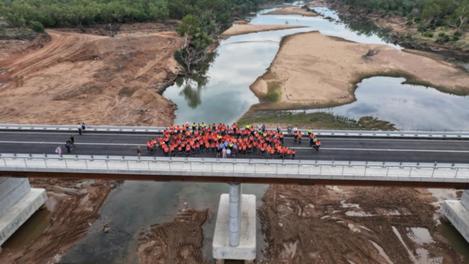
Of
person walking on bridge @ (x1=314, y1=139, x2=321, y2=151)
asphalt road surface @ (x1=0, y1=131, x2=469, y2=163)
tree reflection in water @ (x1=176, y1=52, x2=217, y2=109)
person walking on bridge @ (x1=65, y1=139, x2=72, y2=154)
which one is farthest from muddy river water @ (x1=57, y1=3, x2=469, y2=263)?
person walking on bridge @ (x1=314, y1=139, x2=321, y2=151)

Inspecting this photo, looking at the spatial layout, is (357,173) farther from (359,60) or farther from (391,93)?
(359,60)

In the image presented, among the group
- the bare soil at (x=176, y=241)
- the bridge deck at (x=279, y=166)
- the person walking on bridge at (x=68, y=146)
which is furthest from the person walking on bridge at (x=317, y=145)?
the person walking on bridge at (x=68, y=146)

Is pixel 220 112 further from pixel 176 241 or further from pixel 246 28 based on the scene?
pixel 246 28

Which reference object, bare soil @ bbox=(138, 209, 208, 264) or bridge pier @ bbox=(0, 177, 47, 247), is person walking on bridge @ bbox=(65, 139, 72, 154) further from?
bare soil @ bbox=(138, 209, 208, 264)

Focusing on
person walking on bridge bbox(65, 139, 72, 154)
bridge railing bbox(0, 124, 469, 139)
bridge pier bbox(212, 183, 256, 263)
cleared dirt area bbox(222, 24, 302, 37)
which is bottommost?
bridge pier bbox(212, 183, 256, 263)

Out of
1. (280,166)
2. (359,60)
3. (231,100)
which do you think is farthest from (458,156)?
(359,60)

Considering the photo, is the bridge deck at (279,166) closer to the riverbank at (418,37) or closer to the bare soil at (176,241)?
the bare soil at (176,241)

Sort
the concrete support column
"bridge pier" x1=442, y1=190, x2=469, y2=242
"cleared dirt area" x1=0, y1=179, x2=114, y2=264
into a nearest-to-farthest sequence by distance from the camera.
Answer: the concrete support column < "cleared dirt area" x1=0, y1=179, x2=114, y2=264 < "bridge pier" x1=442, y1=190, x2=469, y2=242
